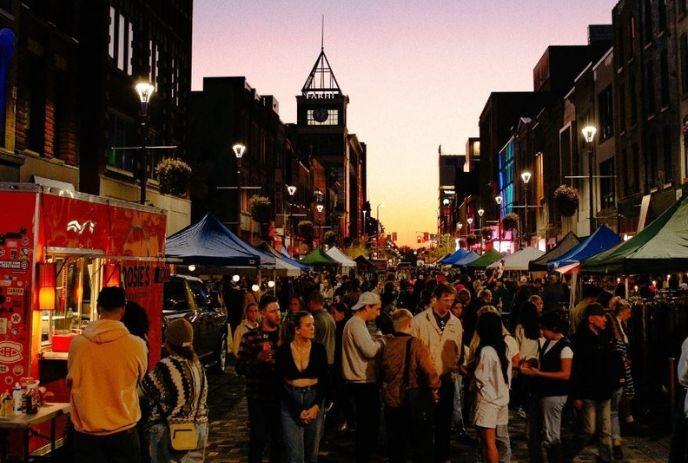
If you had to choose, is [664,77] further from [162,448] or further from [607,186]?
[162,448]

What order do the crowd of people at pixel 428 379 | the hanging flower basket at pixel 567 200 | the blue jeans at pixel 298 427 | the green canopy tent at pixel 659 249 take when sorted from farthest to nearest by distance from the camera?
the hanging flower basket at pixel 567 200, the green canopy tent at pixel 659 249, the crowd of people at pixel 428 379, the blue jeans at pixel 298 427

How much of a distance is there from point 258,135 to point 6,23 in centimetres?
3806

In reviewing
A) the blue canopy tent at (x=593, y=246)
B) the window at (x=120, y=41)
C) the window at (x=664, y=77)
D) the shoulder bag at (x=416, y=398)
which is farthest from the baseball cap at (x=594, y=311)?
the window at (x=120, y=41)

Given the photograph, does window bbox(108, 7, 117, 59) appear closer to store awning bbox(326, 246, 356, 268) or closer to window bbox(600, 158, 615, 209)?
store awning bbox(326, 246, 356, 268)

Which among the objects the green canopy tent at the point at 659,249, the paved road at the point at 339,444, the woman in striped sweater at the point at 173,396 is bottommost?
the paved road at the point at 339,444

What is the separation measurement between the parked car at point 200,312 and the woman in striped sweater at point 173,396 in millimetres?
8842

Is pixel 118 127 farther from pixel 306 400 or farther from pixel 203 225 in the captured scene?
pixel 306 400

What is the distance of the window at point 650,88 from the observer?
1335 inches

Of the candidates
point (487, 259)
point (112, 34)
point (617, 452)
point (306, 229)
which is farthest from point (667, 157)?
point (306, 229)

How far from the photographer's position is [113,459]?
6621 millimetres

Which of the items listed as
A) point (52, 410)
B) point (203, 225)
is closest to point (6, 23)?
point (203, 225)

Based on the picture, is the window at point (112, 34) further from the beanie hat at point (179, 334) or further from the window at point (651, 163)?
the beanie hat at point (179, 334)

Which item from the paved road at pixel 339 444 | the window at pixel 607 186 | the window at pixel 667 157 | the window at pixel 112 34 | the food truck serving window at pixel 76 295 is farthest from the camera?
the window at pixel 607 186

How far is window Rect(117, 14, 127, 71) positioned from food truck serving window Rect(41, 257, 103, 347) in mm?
20210
